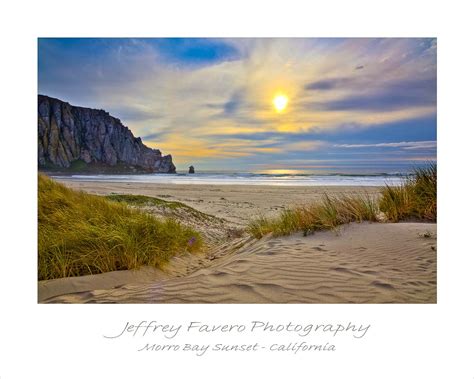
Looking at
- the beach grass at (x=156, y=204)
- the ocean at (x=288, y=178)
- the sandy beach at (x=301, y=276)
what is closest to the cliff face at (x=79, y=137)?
the ocean at (x=288, y=178)

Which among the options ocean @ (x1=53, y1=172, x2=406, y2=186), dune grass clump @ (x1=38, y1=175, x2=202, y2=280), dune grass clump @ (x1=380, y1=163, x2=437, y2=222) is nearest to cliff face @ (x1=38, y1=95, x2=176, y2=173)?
ocean @ (x1=53, y1=172, x2=406, y2=186)

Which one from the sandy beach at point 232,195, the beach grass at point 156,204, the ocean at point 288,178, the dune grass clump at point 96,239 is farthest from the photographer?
the sandy beach at point 232,195

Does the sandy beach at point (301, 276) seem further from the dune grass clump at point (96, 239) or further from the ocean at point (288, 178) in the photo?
the ocean at point (288, 178)

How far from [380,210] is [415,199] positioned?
497mm

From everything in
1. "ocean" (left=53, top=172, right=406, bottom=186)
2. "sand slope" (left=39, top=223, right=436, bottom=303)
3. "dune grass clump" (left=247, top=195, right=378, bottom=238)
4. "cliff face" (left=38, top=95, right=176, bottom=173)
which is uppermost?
"cliff face" (left=38, top=95, right=176, bottom=173)

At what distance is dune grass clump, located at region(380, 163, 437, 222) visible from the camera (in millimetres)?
4172

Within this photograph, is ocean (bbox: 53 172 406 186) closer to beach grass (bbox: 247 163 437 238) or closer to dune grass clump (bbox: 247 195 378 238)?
beach grass (bbox: 247 163 437 238)

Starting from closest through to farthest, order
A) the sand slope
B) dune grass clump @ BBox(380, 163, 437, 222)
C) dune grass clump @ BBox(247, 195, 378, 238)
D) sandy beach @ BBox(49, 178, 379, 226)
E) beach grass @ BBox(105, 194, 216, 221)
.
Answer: the sand slope
dune grass clump @ BBox(247, 195, 378, 238)
dune grass clump @ BBox(380, 163, 437, 222)
beach grass @ BBox(105, 194, 216, 221)
sandy beach @ BBox(49, 178, 379, 226)

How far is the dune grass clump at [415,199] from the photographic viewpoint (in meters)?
4.17

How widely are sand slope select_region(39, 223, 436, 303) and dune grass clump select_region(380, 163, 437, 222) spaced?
37.3 inches

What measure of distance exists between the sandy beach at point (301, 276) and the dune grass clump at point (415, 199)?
1.85ft

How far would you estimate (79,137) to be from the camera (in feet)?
21.5
